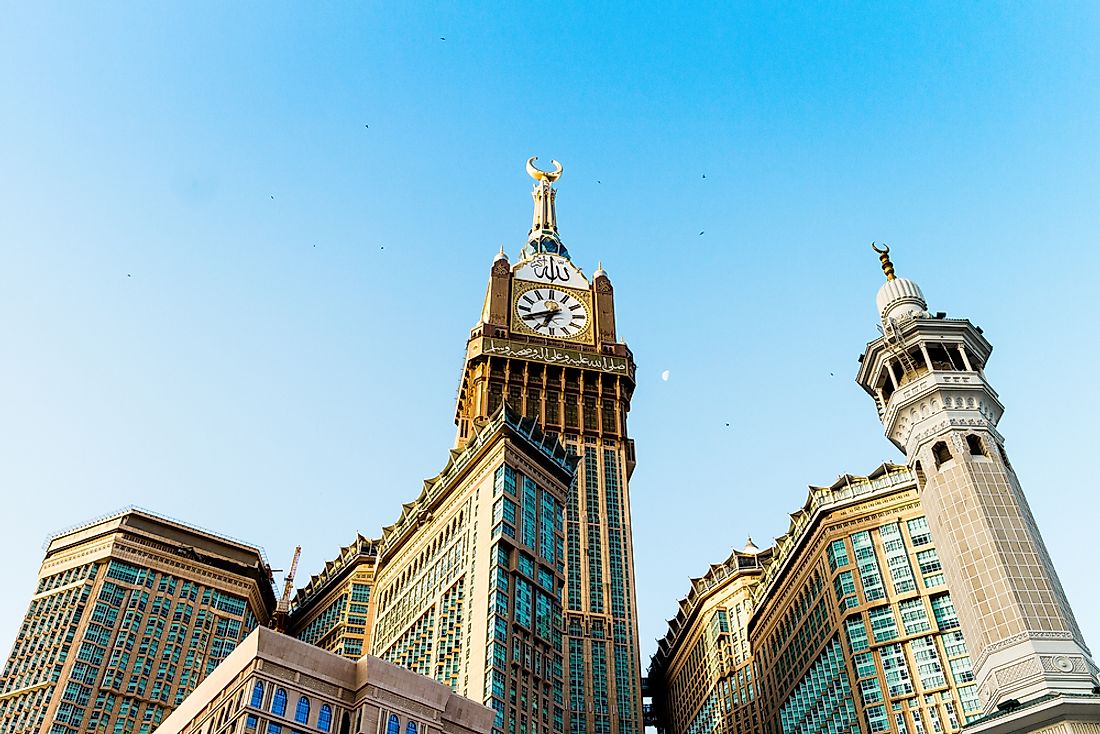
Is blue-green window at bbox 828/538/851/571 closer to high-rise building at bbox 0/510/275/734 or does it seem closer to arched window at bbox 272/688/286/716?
arched window at bbox 272/688/286/716

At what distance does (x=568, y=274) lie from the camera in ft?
563

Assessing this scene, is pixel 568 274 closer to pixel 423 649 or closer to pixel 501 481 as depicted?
pixel 501 481

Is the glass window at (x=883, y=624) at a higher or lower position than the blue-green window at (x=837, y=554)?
lower

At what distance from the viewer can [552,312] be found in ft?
538

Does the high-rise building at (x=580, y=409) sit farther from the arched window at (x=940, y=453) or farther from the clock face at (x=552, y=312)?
the arched window at (x=940, y=453)

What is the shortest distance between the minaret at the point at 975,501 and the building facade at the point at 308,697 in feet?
115

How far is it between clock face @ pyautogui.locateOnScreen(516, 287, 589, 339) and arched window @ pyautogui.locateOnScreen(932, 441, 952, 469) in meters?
76.2

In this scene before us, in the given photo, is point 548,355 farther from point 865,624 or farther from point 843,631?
point 865,624

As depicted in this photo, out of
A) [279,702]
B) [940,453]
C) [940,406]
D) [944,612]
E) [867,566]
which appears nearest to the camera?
[279,702]

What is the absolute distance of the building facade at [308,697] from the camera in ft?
240

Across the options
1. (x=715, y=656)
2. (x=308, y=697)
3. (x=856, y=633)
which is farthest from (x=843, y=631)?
(x=308, y=697)

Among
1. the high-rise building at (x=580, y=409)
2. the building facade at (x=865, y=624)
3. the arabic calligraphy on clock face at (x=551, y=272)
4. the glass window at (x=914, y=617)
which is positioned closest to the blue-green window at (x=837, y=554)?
the building facade at (x=865, y=624)

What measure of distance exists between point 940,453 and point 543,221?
4224 inches

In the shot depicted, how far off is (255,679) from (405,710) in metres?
10.3
